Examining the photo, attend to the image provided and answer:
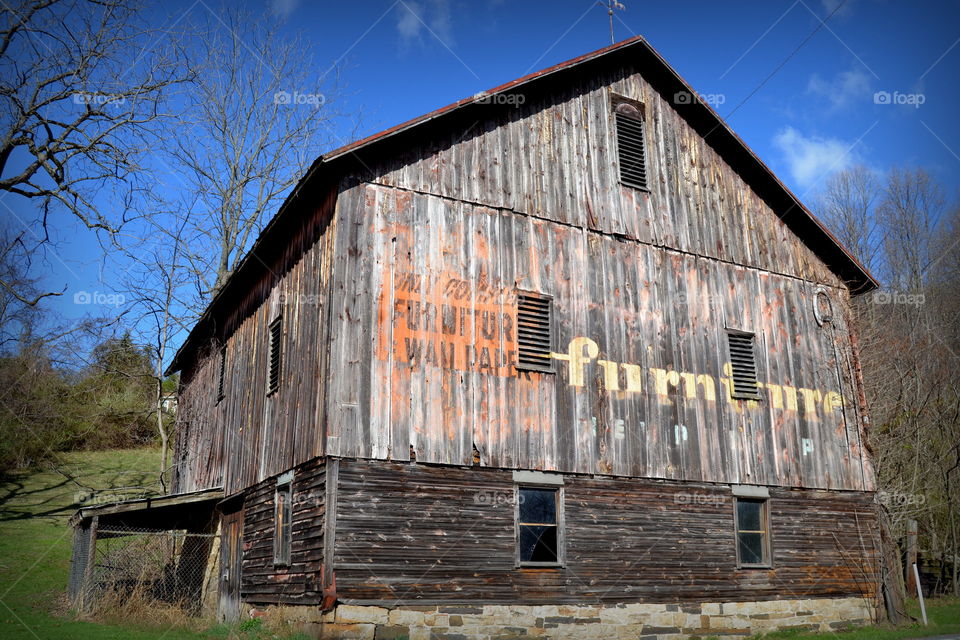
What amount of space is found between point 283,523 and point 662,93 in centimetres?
1259

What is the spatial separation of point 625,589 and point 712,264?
7.38 m

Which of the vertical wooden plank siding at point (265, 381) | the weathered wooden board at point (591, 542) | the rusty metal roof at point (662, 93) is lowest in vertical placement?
the weathered wooden board at point (591, 542)

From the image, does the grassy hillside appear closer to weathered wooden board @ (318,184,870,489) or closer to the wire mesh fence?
the wire mesh fence

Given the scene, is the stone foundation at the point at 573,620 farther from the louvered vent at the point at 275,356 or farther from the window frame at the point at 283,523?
the louvered vent at the point at 275,356

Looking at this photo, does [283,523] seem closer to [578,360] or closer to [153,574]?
[578,360]

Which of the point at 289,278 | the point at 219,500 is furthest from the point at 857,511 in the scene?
the point at 219,500

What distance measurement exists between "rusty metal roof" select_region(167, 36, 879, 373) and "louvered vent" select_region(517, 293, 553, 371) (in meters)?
3.65

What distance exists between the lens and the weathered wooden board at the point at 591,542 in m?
11.9

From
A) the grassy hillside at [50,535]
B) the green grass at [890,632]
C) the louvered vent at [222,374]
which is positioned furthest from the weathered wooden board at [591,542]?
the louvered vent at [222,374]

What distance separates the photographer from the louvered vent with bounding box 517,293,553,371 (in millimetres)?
14133

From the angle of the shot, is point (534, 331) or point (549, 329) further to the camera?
point (549, 329)

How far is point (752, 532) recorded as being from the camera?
16.0 metres

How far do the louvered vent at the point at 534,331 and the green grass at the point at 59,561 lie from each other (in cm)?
641

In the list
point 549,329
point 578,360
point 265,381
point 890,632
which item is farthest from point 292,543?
point 890,632
